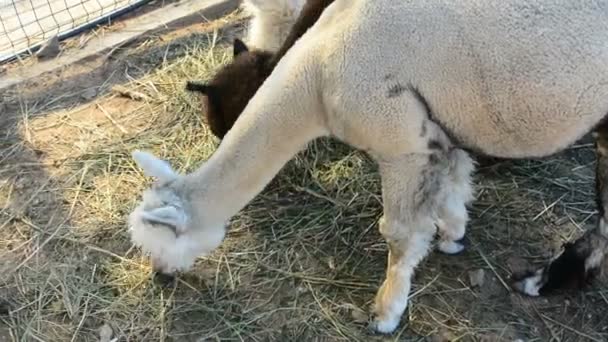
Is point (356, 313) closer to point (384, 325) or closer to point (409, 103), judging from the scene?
point (384, 325)

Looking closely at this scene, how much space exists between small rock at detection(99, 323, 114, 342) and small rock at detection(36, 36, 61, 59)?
247cm

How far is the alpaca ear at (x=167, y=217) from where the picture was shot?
10.7ft

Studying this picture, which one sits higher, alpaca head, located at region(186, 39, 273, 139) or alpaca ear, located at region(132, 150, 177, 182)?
alpaca ear, located at region(132, 150, 177, 182)

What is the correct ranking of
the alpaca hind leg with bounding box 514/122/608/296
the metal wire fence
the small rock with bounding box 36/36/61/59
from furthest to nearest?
the metal wire fence → the small rock with bounding box 36/36/61/59 → the alpaca hind leg with bounding box 514/122/608/296

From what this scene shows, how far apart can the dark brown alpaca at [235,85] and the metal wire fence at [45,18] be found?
6.54 feet

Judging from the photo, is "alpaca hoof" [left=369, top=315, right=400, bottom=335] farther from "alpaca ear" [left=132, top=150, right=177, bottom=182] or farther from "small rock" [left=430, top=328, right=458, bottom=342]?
"alpaca ear" [left=132, top=150, right=177, bottom=182]

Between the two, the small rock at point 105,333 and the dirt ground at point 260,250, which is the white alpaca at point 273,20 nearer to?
the dirt ground at point 260,250

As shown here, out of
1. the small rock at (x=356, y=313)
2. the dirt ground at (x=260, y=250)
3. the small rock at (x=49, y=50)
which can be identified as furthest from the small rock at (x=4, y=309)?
the small rock at (x=49, y=50)

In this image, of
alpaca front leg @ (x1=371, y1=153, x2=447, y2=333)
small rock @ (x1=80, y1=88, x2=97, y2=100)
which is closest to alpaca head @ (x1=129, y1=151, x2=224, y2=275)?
alpaca front leg @ (x1=371, y1=153, x2=447, y2=333)

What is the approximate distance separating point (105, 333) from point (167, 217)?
904 millimetres

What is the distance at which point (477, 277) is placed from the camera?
3.95 m

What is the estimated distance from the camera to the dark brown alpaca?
4.21 m

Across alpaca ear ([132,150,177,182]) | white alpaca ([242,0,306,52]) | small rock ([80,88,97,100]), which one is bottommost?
small rock ([80,88,97,100])

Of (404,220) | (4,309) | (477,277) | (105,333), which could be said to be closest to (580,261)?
(477,277)
